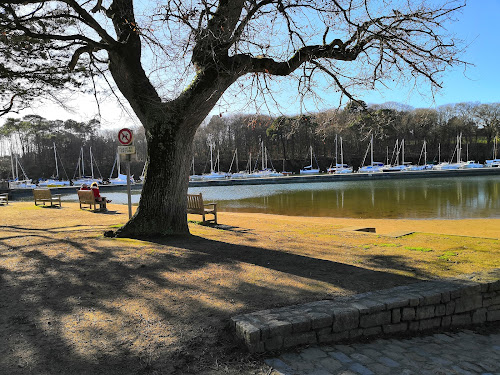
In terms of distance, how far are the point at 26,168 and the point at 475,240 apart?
7644 cm

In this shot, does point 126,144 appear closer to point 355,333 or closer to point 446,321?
point 355,333

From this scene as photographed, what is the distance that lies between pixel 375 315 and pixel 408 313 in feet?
1.53

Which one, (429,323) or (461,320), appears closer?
(429,323)

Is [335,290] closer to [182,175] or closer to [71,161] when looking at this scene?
[182,175]

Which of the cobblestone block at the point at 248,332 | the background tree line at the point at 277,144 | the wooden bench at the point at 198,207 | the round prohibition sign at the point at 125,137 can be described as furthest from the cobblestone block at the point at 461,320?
the background tree line at the point at 277,144

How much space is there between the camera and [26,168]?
221 feet

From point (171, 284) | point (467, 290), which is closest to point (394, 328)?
point (467, 290)

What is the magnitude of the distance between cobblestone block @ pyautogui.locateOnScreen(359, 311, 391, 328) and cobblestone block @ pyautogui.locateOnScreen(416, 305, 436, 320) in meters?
0.42

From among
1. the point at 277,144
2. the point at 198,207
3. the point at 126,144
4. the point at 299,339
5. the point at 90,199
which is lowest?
the point at 299,339

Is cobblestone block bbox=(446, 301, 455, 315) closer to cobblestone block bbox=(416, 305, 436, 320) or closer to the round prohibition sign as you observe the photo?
cobblestone block bbox=(416, 305, 436, 320)

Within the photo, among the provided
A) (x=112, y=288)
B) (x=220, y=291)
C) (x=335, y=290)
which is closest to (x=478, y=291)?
(x=335, y=290)

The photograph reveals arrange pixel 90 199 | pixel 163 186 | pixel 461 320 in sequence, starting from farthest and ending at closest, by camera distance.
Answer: pixel 90 199, pixel 163 186, pixel 461 320

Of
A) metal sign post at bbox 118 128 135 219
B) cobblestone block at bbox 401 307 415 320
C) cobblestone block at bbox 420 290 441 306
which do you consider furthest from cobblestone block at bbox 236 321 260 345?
metal sign post at bbox 118 128 135 219

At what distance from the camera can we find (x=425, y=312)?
12.8ft
